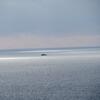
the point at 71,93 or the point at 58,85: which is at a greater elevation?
the point at 58,85

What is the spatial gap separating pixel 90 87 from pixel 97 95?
613cm

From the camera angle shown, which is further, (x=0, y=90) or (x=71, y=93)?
(x=0, y=90)

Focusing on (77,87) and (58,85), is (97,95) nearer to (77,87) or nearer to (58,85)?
(77,87)

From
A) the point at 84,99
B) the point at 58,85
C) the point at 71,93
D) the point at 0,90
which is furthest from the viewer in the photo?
the point at 58,85

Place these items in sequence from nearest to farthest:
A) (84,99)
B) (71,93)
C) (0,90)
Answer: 1. (84,99)
2. (71,93)
3. (0,90)

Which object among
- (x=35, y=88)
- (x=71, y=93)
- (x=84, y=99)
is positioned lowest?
(x=84, y=99)

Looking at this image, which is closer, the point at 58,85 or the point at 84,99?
the point at 84,99

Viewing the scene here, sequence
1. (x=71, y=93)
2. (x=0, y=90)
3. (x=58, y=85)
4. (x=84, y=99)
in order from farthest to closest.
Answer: (x=58, y=85)
(x=0, y=90)
(x=71, y=93)
(x=84, y=99)

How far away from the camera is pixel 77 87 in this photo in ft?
147

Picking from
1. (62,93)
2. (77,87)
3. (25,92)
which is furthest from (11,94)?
(77,87)

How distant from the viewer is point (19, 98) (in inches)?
1483

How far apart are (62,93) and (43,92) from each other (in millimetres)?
2088

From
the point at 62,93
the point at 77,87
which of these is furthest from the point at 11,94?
the point at 77,87

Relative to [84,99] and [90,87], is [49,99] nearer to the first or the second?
[84,99]
